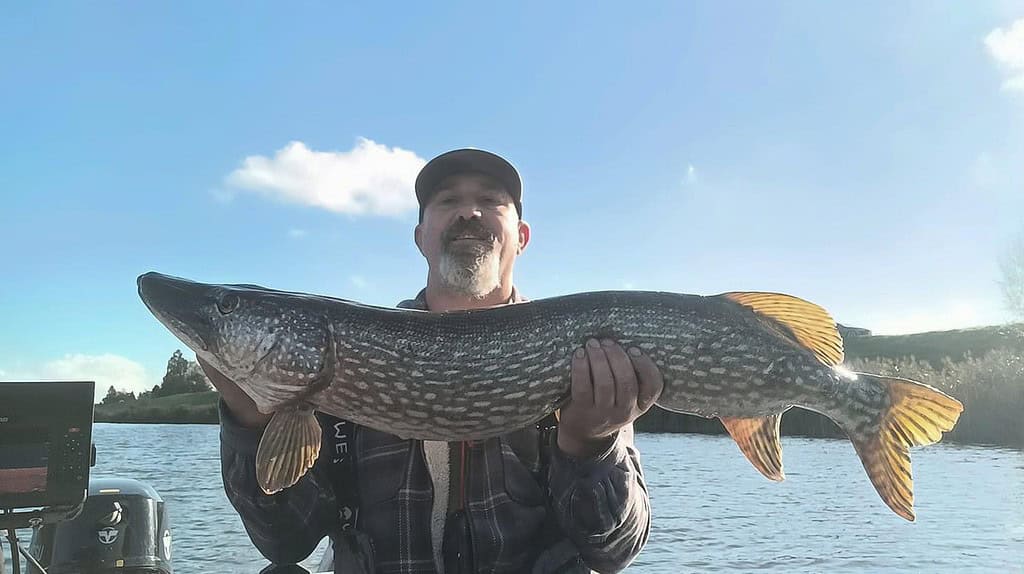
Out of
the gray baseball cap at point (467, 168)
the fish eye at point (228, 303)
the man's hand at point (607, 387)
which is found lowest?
the man's hand at point (607, 387)

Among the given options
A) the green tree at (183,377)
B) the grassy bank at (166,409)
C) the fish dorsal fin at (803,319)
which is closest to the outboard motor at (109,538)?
the green tree at (183,377)

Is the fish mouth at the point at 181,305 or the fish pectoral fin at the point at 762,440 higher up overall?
the fish mouth at the point at 181,305

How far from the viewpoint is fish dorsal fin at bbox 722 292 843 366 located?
2.52 meters

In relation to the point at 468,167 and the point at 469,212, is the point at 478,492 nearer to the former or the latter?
the point at 469,212

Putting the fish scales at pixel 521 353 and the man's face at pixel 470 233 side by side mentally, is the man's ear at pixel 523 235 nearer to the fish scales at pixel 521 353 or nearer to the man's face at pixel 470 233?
the man's face at pixel 470 233

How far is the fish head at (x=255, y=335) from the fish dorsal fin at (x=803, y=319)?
1.42 metres

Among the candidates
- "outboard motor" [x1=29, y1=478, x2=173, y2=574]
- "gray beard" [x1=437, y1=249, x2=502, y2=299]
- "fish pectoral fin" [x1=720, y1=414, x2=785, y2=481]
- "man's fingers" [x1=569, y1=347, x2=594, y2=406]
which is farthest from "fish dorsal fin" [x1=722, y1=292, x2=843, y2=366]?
"outboard motor" [x1=29, y1=478, x2=173, y2=574]

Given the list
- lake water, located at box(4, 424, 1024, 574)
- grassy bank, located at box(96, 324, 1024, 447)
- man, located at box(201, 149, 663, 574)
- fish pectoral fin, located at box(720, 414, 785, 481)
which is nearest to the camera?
man, located at box(201, 149, 663, 574)

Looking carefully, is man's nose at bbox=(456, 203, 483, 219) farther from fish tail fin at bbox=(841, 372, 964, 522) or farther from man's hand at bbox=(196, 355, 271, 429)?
fish tail fin at bbox=(841, 372, 964, 522)

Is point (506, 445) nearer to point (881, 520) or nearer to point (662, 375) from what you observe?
point (662, 375)

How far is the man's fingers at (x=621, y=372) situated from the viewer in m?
2.32

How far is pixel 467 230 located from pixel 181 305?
1.23m

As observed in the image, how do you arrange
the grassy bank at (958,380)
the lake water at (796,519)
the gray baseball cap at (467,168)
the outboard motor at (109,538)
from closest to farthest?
the gray baseball cap at (467,168)
the outboard motor at (109,538)
the lake water at (796,519)
the grassy bank at (958,380)

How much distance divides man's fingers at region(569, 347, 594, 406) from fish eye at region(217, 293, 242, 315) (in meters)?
1.14
